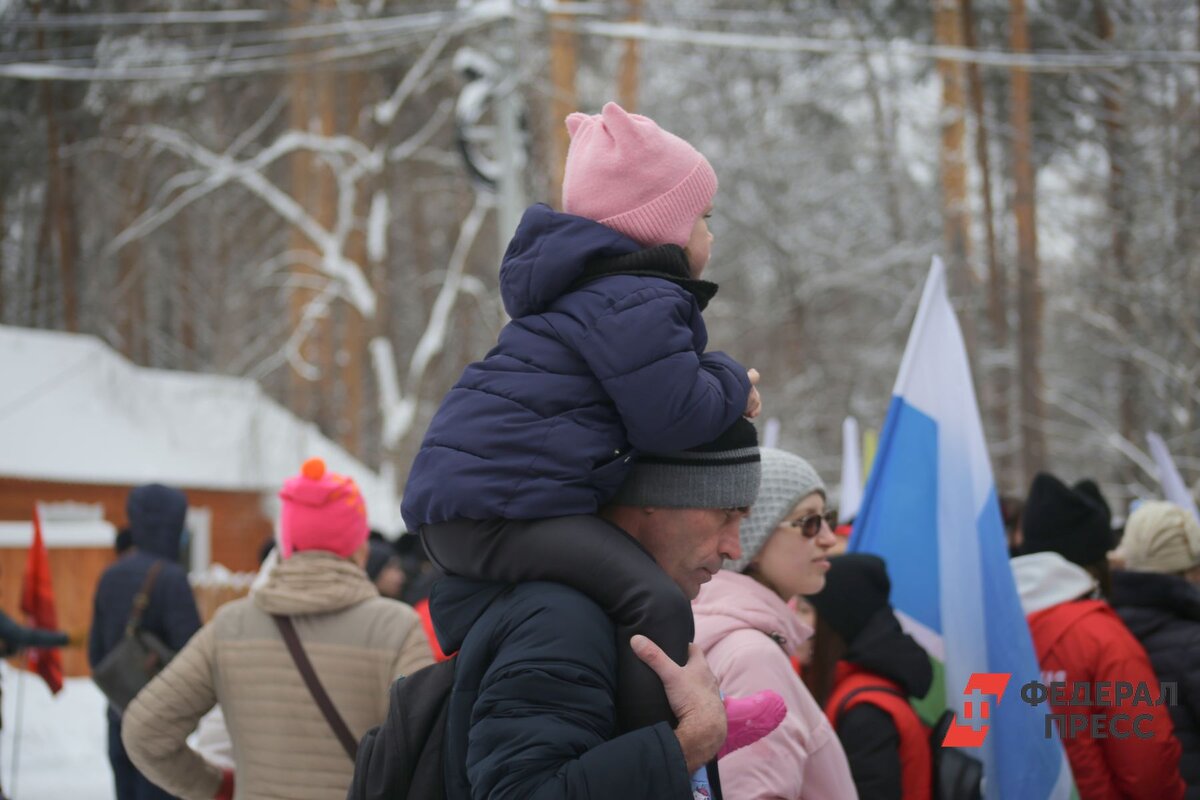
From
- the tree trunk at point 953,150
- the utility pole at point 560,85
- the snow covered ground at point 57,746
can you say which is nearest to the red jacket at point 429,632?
the snow covered ground at point 57,746

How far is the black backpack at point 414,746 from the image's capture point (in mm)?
2051

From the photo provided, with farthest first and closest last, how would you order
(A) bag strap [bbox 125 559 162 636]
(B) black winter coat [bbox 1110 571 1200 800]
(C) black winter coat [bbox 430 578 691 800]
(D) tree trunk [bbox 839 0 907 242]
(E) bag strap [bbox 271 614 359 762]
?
(D) tree trunk [bbox 839 0 907 242], (A) bag strap [bbox 125 559 162 636], (B) black winter coat [bbox 1110 571 1200 800], (E) bag strap [bbox 271 614 359 762], (C) black winter coat [bbox 430 578 691 800]

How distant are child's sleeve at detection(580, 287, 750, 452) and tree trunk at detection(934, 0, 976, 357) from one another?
13.1 meters

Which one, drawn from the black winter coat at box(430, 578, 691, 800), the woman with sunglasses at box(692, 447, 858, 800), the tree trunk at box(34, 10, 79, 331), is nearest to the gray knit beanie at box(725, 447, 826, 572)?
the woman with sunglasses at box(692, 447, 858, 800)

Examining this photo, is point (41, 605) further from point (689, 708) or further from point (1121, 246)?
point (1121, 246)

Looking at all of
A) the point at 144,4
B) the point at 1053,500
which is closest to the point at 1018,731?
the point at 1053,500

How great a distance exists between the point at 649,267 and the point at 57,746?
10780 millimetres

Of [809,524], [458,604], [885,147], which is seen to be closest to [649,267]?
[458,604]

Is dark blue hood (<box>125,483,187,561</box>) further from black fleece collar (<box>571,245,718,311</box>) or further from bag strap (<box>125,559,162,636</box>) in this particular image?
black fleece collar (<box>571,245,718,311</box>)

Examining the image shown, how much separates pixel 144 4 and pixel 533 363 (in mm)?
25879

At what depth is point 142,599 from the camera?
5.99 meters

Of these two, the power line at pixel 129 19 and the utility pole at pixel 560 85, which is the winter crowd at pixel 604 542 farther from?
the power line at pixel 129 19

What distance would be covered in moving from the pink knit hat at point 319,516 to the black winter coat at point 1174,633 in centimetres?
267

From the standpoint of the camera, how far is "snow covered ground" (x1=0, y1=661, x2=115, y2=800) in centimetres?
983
